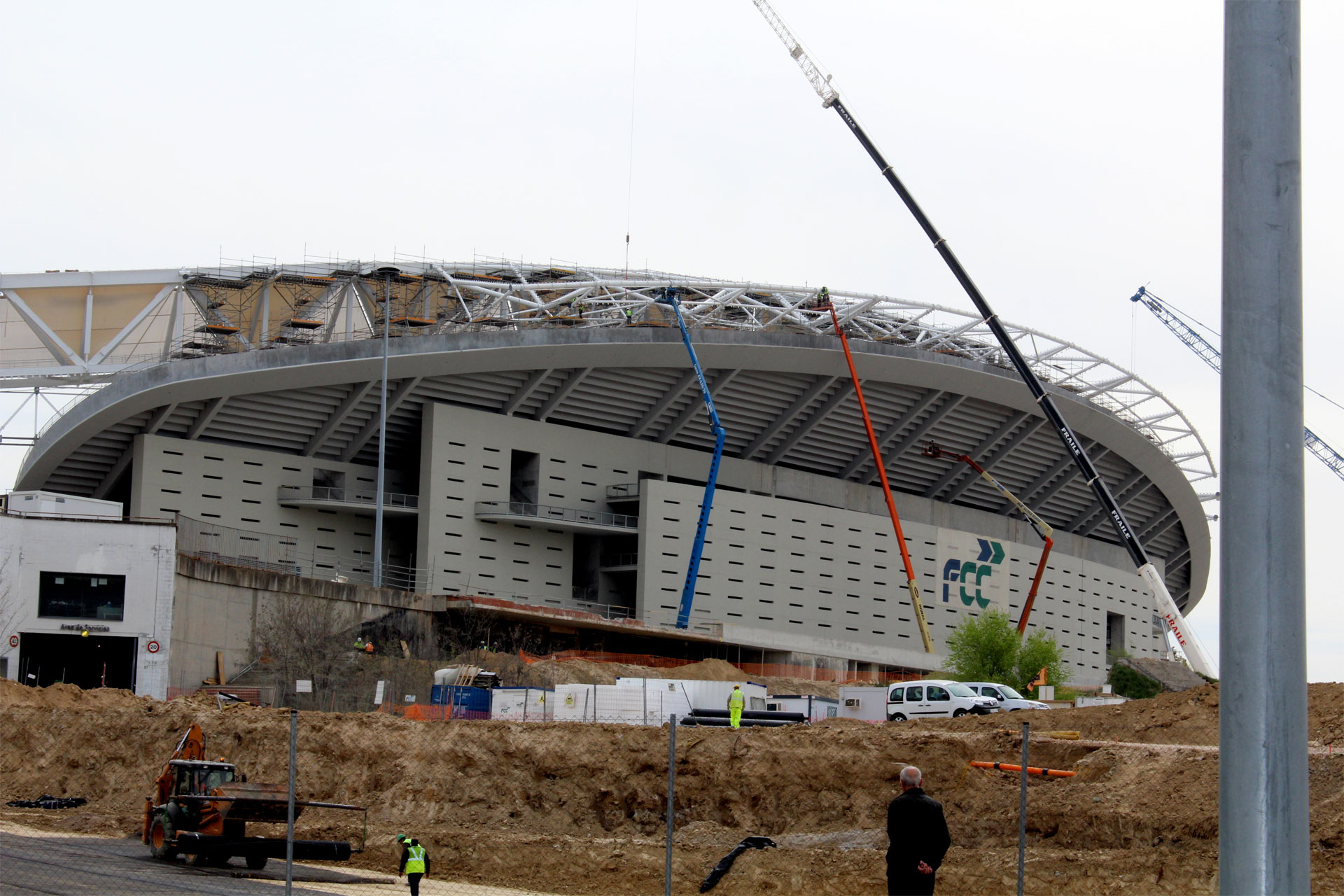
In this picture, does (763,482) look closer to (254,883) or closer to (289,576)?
(289,576)

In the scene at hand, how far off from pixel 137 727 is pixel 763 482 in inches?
1884

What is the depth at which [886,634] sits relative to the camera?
7694 cm

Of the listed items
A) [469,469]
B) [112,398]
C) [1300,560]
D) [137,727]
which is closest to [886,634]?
[469,469]

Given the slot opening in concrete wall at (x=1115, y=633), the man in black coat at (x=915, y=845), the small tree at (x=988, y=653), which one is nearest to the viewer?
the man in black coat at (x=915, y=845)

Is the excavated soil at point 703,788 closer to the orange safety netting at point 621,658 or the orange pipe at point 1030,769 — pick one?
the orange pipe at point 1030,769

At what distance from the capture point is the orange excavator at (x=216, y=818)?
20.2 metres

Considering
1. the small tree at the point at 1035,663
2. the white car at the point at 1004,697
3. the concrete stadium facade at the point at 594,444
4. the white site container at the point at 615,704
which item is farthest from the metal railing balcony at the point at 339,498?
the white car at the point at 1004,697

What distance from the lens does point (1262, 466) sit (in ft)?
17.3

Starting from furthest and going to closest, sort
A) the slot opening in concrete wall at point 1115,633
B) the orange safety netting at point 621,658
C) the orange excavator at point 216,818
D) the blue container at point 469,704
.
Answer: the slot opening in concrete wall at point 1115,633 < the orange safety netting at point 621,658 < the blue container at point 469,704 < the orange excavator at point 216,818

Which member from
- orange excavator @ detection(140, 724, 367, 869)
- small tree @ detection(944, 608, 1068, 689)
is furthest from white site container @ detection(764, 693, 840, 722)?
small tree @ detection(944, 608, 1068, 689)

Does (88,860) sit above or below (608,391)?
below

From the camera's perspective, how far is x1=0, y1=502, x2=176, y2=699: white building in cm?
4669

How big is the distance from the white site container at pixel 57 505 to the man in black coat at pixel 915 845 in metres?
44.5

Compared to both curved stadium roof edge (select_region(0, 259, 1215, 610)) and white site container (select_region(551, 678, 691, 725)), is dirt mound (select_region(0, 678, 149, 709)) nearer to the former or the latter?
white site container (select_region(551, 678, 691, 725))
